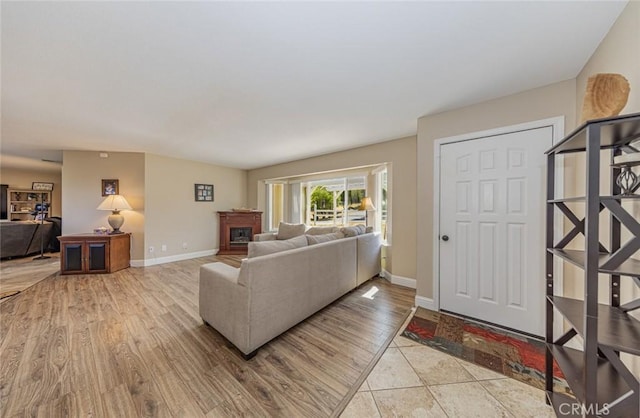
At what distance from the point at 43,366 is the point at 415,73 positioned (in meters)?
3.72

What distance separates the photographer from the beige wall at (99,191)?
4.50 meters

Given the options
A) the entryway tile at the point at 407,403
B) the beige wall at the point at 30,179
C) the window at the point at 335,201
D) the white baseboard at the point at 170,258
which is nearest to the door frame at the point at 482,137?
the entryway tile at the point at 407,403

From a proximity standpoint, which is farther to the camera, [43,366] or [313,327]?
[313,327]

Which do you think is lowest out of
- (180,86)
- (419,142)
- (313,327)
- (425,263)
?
(313,327)

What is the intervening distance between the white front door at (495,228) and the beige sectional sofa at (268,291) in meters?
1.37

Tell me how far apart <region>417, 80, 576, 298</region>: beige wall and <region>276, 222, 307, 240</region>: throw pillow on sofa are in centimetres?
259

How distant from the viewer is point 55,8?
1.28 metres

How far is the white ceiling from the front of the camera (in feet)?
4.28

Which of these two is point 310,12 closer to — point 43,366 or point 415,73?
point 415,73

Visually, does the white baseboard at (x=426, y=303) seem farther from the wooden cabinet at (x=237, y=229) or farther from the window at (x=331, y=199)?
the wooden cabinet at (x=237, y=229)

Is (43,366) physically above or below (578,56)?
below

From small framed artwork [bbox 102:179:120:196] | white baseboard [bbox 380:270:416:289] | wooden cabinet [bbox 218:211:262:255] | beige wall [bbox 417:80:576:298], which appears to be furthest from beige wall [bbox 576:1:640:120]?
small framed artwork [bbox 102:179:120:196]

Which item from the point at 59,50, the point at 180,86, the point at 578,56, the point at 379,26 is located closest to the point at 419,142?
the point at 578,56

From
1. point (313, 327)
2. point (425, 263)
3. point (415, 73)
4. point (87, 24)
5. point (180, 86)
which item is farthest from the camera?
point (425, 263)
